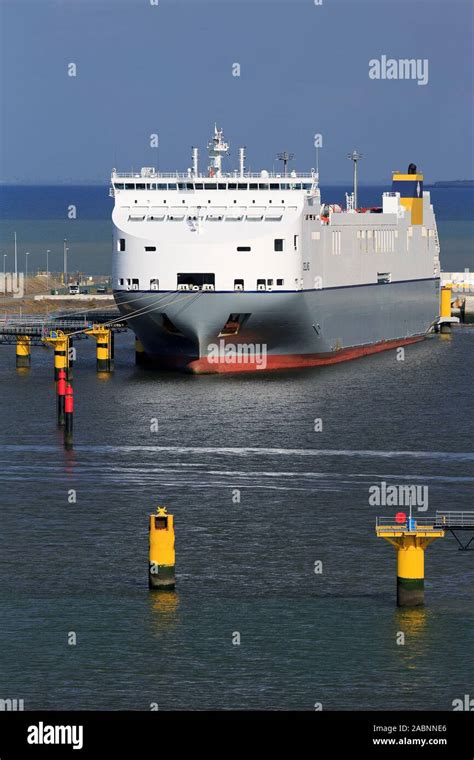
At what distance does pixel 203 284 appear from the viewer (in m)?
73.8

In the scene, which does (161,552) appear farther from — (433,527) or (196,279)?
(196,279)

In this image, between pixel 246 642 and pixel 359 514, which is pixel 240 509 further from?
pixel 246 642

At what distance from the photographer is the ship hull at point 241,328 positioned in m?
73.4

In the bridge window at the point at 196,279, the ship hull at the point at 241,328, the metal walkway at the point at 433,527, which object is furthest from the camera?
the bridge window at the point at 196,279

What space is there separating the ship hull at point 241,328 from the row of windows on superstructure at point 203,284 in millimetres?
346

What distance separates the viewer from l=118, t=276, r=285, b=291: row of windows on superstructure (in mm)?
73500

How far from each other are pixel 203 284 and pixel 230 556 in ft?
111

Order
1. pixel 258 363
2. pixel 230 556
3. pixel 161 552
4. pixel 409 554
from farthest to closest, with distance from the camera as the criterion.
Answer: pixel 258 363
pixel 230 556
pixel 161 552
pixel 409 554

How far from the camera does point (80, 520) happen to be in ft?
147

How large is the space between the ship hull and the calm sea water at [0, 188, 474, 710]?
5962mm
